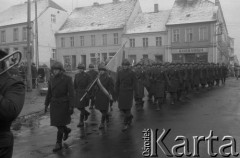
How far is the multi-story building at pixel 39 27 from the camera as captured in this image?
4838 cm

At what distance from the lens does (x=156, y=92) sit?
514 inches

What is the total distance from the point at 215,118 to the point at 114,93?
3.34m

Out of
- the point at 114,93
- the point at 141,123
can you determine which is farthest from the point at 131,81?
the point at 141,123

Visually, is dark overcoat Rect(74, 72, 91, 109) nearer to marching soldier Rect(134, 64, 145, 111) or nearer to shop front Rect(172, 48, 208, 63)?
marching soldier Rect(134, 64, 145, 111)

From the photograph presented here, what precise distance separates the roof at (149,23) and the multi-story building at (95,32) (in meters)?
1.00

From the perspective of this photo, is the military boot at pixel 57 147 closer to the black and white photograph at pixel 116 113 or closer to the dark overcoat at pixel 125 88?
the black and white photograph at pixel 116 113

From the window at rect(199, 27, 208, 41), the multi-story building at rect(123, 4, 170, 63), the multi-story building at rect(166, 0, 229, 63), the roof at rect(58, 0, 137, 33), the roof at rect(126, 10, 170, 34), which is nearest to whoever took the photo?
the multi-story building at rect(166, 0, 229, 63)

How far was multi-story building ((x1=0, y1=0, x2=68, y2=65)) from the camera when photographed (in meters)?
48.4

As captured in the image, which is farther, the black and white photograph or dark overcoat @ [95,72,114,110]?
dark overcoat @ [95,72,114,110]

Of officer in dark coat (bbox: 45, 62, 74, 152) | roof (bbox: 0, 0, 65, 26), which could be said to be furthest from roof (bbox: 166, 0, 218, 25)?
officer in dark coat (bbox: 45, 62, 74, 152)

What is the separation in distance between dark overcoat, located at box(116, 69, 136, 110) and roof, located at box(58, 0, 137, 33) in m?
36.9

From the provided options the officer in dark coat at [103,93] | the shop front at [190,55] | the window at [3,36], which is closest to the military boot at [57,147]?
the officer in dark coat at [103,93]

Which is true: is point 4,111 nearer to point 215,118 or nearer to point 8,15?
point 215,118

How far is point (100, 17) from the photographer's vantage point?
49.3 m
